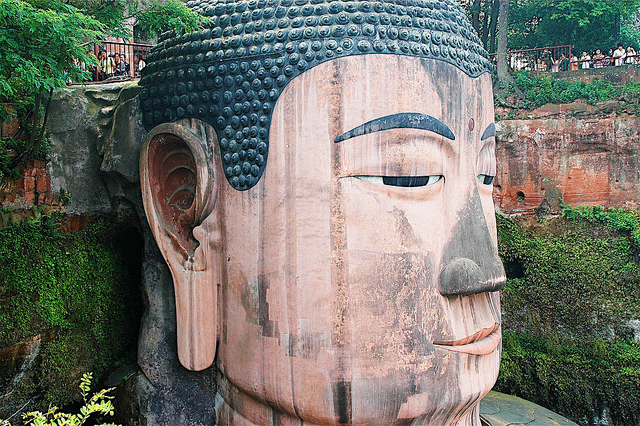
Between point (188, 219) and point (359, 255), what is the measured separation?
147 centimetres

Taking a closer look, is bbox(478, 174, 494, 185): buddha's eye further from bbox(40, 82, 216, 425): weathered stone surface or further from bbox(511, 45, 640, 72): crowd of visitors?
bbox(511, 45, 640, 72): crowd of visitors

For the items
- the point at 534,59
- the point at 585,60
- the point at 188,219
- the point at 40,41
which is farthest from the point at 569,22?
the point at 40,41

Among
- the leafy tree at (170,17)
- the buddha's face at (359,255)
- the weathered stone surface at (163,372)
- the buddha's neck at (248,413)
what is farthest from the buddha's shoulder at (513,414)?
the leafy tree at (170,17)

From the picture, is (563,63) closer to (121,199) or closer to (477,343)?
(477,343)

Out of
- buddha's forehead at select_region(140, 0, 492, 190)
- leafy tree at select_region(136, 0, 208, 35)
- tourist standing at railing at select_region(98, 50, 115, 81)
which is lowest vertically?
buddha's forehead at select_region(140, 0, 492, 190)

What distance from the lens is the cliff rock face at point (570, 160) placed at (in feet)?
40.3

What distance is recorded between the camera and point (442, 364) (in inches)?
165

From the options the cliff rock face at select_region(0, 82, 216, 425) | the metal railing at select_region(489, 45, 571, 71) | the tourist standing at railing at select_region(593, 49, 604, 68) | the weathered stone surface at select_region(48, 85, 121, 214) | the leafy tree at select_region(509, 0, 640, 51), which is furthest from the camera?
the leafy tree at select_region(509, 0, 640, 51)

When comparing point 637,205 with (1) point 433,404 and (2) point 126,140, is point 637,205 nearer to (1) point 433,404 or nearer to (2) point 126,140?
(1) point 433,404

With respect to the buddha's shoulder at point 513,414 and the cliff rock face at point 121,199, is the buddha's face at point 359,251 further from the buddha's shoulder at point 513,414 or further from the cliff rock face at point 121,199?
the buddha's shoulder at point 513,414

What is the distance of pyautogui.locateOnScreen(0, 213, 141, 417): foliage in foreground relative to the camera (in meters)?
4.86

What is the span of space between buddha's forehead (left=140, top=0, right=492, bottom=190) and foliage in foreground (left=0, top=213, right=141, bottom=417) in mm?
1557

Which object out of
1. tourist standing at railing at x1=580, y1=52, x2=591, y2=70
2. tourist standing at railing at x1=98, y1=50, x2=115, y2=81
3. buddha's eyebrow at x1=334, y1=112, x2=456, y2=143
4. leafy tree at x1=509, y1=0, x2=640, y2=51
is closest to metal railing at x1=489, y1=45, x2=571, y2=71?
tourist standing at railing at x1=580, y1=52, x2=591, y2=70

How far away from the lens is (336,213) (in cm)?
408
